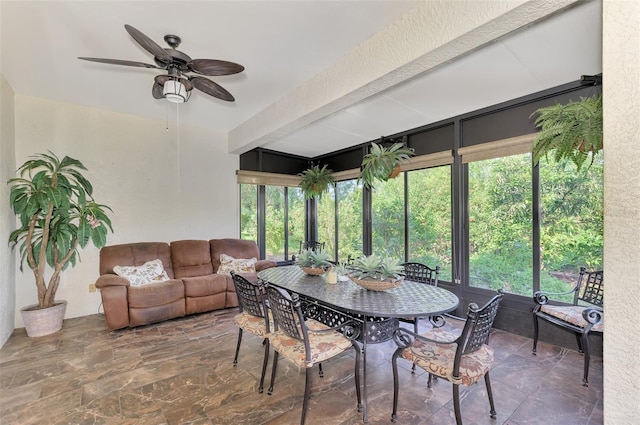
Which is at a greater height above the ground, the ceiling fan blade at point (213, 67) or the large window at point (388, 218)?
the ceiling fan blade at point (213, 67)

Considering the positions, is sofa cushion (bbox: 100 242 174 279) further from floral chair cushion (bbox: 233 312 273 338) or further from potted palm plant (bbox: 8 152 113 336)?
floral chair cushion (bbox: 233 312 273 338)

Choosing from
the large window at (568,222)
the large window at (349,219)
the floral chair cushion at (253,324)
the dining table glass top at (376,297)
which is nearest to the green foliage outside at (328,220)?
the large window at (349,219)

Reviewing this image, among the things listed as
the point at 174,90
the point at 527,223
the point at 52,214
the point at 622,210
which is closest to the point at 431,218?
the point at 527,223

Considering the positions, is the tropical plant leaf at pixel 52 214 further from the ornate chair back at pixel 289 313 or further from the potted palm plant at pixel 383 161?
the potted palm plant at pixel 383 161

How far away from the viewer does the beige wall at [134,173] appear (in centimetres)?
370

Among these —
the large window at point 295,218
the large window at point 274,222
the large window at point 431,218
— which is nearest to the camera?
the large window at point 431,218

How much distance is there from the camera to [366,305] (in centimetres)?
200

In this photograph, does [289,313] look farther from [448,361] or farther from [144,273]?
[144,273]

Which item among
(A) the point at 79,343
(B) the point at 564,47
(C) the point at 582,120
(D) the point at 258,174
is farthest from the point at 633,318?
(D) the point at 258,174

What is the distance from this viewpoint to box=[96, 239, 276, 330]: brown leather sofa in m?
3.34

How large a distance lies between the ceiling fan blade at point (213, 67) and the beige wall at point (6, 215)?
2.58m

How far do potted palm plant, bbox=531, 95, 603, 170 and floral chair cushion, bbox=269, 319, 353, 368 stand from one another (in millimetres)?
2002

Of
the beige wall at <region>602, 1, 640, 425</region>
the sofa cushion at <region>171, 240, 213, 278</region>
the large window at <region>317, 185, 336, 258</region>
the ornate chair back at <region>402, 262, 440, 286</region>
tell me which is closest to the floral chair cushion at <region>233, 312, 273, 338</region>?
the ornate chair back at <region>402, 262, 440, 286</region>

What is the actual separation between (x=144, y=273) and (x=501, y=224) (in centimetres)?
464
